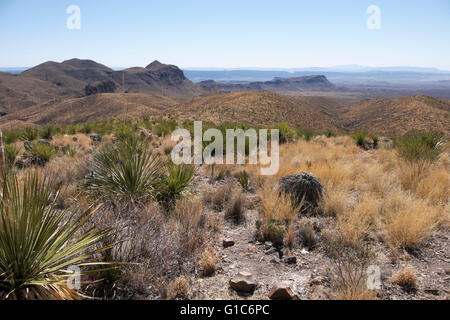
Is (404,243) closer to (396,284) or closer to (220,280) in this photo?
(396,284)

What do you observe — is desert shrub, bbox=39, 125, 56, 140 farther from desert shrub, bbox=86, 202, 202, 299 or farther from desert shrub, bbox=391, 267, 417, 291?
desert shrub, bbox=391, 267, 417, 291

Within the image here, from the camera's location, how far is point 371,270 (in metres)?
3.32

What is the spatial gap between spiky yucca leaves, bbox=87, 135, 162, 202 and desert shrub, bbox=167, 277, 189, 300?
6.40ft

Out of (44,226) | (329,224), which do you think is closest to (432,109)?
(329,224)

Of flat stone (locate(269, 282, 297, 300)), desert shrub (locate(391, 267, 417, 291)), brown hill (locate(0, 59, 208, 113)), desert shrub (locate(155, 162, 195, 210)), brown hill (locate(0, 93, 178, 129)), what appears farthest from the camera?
brown hill (locate(0, 59, 208, 113))

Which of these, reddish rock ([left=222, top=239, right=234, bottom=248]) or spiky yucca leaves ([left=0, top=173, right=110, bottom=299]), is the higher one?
spiky yucca leaves ([left=0, top=173, right=110, bottom=299])

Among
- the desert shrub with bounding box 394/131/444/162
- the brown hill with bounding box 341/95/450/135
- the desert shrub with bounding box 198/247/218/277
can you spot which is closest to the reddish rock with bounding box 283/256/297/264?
the desert shrub with bounding box 198/247/218/277

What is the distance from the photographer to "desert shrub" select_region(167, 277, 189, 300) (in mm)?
3011

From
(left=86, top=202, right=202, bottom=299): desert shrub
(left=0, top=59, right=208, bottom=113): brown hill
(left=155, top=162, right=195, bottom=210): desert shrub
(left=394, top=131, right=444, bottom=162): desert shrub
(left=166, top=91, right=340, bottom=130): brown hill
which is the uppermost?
(left=0, top=59, right=208, bottom=113): brown hill

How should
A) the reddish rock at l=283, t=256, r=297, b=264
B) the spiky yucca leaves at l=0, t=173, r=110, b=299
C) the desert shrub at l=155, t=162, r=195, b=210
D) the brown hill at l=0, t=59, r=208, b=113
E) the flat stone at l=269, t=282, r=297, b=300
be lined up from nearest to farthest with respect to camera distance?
the spiky yucca leaves at l=0, t=173, r=110, b=299, the flat stone at l=269, t=282, r=297, b=300, the reddish rock at l=283, t=256, r=297, b=264, the desert shrub at l=155, t=162, r=195, b=210, the brown hill at l=0, t=59, r=208, b=113

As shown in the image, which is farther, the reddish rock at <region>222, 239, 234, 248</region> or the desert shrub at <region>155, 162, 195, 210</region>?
the desert shrub at <region>155, 162, 195, 210</region>

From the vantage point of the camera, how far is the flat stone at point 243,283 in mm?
3137

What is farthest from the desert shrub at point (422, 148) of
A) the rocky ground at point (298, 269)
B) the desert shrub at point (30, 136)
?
the desert shrub at point (30, 136)
